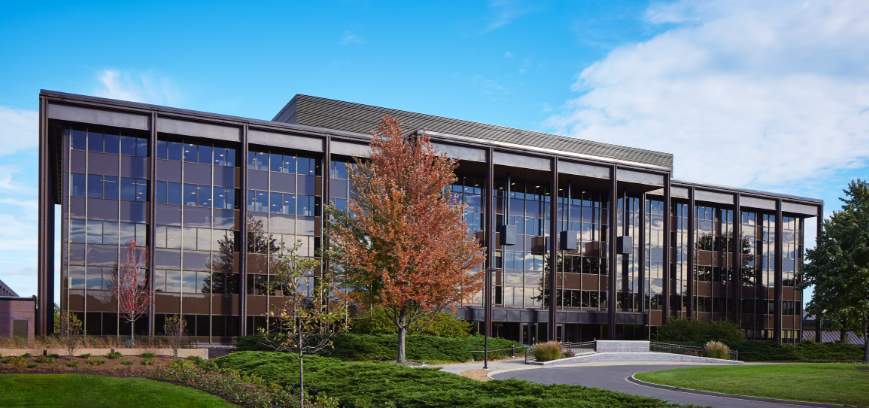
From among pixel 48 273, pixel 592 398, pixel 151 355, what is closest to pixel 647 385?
pixel 592 398

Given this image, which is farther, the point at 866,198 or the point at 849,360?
the point at 849,360

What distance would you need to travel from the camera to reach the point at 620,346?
50.6m

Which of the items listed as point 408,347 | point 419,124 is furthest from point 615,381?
point 419,124

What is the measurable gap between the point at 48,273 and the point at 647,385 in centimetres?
3709

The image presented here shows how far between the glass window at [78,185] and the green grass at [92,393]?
2389cm

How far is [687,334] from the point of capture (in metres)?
57.8

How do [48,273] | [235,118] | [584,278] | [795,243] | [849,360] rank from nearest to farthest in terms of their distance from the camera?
[48,273] < [235,118] < [849,360] < [584,278] < [795,243]

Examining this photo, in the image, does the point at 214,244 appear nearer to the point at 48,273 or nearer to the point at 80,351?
the point at 48,273

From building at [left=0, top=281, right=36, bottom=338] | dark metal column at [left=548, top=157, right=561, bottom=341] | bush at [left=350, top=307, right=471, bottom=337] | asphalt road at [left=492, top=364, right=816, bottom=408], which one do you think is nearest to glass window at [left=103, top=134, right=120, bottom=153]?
building at [left=0, top=281, right=36, bottom=338]

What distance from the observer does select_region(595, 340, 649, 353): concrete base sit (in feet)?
163

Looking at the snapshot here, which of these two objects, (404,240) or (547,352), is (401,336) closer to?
(404,240)

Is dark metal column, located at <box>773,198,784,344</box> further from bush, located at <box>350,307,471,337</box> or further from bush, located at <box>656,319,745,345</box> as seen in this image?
bush, located at <box>350,307,471,337</box>

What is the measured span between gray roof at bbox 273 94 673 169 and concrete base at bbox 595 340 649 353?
69.5ft

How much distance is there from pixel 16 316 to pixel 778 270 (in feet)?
225
